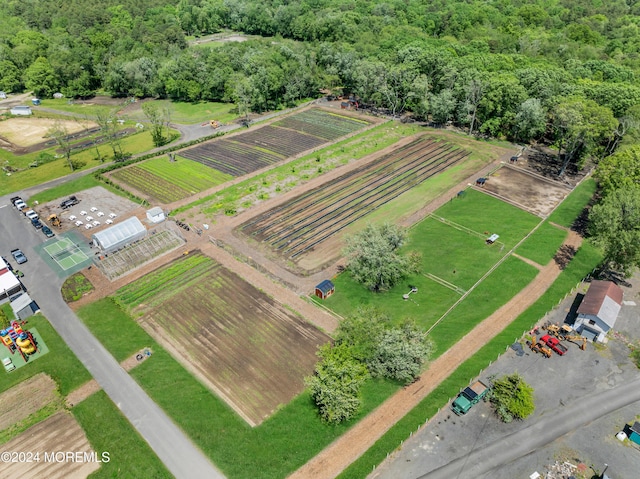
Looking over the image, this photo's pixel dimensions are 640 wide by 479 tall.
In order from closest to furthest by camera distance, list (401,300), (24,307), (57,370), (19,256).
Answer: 1. (57,370)
2. (24,307)
3. (401,300)
4. (19,256)

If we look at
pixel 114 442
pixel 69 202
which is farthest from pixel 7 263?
pixel 114 442

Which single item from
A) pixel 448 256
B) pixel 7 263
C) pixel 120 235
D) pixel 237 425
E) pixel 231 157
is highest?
pixel 231 157

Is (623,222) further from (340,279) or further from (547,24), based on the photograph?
(547,24)

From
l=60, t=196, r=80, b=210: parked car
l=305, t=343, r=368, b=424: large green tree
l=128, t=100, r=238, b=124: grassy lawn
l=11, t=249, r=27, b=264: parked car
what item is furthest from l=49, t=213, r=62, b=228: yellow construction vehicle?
l=305, t=343, r=368, b=424: large green tree

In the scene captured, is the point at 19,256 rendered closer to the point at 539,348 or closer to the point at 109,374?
the point at 109,374

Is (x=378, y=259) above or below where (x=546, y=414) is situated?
above

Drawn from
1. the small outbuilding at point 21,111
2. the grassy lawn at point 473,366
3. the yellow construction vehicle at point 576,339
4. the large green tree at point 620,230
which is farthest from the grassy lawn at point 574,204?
the small outbuilding at point 21,111
